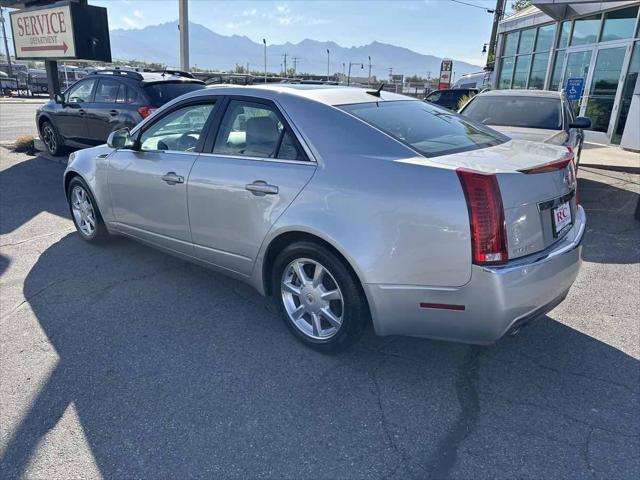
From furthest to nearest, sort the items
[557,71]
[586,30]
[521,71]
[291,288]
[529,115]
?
[521,71] → [557,71] → [586,30] → [529,115] → [291,288]

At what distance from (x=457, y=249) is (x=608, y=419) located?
124 cm

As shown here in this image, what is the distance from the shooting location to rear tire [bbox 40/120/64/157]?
9503 mm

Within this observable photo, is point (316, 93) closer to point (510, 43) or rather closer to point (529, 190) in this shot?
point (529, 190)

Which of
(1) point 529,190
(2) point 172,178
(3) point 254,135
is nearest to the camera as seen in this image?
(1) point 529,190

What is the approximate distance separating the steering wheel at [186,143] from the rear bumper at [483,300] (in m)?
1.93

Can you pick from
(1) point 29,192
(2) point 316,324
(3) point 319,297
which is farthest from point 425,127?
(1) point 29,192

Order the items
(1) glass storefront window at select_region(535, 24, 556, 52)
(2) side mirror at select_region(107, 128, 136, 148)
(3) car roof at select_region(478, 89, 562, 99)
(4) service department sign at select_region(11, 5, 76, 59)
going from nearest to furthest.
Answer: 1. (2) side mirror at select_region(107, 128, 136, 148)
2. (3) car roof at select_region(478, 89, 562, 99)
3. (4) service department sign at select_region(11, 5, 76, 59)
4. (1) glass storefront window at select_region(535, 24, 556, 52)

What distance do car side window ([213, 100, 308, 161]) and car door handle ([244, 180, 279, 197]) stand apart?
20cm

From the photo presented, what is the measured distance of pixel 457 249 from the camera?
2.43m

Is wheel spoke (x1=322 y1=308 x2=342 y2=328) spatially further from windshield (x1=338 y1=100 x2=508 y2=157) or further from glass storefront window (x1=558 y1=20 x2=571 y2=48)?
glass storefront window (x1=558 y1=20 x2=571 y2=48)

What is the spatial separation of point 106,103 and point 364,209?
7058 mm

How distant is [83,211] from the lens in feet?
16.8

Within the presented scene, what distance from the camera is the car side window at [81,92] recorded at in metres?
8.57

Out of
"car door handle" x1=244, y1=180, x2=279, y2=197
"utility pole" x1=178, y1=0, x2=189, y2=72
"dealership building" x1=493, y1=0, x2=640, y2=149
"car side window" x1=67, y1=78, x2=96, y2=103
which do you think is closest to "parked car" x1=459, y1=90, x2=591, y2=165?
"car door handle" x1=244, y1=180, x2=279, y2=197
